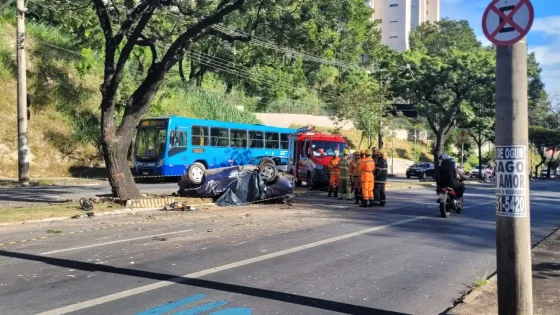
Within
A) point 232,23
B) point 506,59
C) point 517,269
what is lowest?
point 517,269

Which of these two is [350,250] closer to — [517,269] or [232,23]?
[517,269]

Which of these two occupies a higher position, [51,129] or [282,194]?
[51,129]

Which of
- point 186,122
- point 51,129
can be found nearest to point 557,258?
point 186,122

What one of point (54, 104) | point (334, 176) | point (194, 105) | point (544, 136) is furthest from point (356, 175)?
point (544, 136)

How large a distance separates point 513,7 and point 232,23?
94.5 ft

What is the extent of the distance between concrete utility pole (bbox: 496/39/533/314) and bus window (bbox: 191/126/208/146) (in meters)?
23.9

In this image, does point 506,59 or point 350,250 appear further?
point 350,250

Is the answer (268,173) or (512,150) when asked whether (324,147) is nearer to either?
(268,173)

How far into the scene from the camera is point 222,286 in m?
6.97

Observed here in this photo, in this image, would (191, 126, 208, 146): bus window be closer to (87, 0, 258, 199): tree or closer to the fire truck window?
the fire truck window

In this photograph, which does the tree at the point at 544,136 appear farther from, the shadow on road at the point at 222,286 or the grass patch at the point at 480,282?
the shadow on road at the point at 222,286

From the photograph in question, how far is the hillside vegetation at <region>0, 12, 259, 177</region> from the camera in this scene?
102 ft

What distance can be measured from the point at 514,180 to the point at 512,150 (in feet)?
0.87

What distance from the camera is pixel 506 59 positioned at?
4.90 metres
